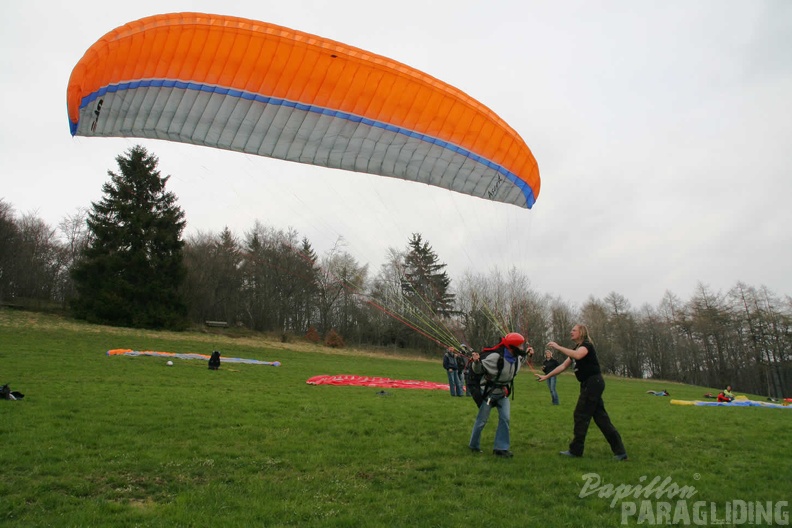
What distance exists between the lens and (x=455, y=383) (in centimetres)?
1199

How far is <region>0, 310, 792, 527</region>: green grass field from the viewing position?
3.61m

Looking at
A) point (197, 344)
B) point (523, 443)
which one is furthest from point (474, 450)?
point (197, 344)

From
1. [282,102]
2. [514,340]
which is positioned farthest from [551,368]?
[282,102]

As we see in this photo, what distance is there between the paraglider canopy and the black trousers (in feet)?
15.2

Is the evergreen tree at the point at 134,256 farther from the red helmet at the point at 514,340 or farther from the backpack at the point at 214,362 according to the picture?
the red helmet at the point at 514,340

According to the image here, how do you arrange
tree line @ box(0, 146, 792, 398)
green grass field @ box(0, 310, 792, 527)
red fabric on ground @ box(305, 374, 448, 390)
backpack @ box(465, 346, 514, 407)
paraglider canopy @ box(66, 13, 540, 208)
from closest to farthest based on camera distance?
green grass field @ box(0, 310, 792, 527) → backpack @ box(465, 346, 514, 407) → paraglider canopy @ box(66, 13, 540, 208) → red fabric on ground @ box(305, 374, 448, 390) → tree line @ box(0, 146, 792, 398)

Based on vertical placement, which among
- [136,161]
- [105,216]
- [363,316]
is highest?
[136,161]

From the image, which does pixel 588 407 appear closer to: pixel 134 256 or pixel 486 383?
pixel 486 383

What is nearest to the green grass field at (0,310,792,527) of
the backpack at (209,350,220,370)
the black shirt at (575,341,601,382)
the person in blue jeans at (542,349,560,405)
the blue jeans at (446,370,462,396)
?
the black shirt at (575,341,601,382)

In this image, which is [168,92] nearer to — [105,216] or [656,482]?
[656,482]

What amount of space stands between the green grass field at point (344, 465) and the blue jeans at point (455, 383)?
284 cm

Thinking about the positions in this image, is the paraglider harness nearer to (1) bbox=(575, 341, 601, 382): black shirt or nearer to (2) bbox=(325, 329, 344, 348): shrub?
(1) bbox=(575, 341, 601, 382): black shirt

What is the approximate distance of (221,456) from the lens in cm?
497

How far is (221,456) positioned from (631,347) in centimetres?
5855
